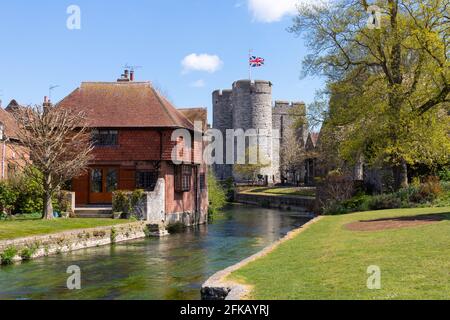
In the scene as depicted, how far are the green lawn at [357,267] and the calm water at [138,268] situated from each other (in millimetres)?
2651

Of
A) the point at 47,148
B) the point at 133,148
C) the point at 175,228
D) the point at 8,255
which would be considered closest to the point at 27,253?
the point at 8,255

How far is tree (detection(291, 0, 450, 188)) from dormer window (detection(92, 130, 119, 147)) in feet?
42.1

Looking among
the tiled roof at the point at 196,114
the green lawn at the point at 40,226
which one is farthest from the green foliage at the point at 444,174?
the green lawn at the point at 40,226

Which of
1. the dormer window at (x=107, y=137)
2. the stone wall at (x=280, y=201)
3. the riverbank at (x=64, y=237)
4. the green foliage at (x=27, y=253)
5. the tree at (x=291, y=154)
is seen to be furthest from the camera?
the tree at (x=291, y=154)

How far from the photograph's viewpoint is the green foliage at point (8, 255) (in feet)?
58.0

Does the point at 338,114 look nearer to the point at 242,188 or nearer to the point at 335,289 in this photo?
the point at 335,289

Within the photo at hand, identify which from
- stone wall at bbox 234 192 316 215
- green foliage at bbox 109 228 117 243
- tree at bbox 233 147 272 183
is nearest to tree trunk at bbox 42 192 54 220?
green foliage at bbox 109 228 117 243

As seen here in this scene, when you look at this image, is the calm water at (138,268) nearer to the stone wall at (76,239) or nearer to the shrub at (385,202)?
the stone wall at (76,239)

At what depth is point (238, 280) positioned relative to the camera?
411 inches

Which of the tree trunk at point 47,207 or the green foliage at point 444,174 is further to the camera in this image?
the green foliage at point 444,174

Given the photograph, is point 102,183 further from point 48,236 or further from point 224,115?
point 224,115

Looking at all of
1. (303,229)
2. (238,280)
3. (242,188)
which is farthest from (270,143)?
(238,280)

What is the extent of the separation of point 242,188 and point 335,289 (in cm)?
6438

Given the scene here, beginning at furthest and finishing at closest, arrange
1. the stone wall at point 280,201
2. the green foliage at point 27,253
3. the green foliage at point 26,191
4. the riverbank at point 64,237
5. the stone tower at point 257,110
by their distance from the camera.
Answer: the stone tower at point 257,110 < the stone wall at point 280,201 < the green foliage at point 26,191 < the green foliage at point 27,253 < the riverbank at point 64,237
